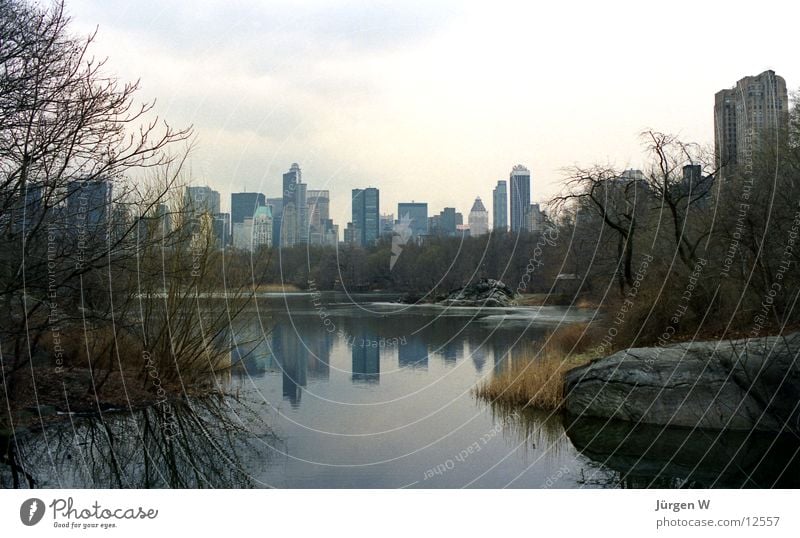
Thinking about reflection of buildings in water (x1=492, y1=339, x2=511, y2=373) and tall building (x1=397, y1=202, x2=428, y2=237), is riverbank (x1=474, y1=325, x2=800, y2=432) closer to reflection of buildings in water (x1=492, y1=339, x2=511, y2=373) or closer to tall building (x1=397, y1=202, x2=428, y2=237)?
reflection of buildings in water (x1=492, y1=339, x2=511, y2=373)

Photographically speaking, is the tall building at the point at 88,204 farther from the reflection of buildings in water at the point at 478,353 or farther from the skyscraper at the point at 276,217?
the reflection of buildings in water at the point at 478,353

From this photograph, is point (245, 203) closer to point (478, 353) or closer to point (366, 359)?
point (366, 359)

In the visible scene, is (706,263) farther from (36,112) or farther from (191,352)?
(36,112)

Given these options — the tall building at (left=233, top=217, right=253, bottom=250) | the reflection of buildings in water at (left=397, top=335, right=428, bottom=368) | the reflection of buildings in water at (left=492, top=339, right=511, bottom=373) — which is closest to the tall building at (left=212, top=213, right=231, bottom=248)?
the tall building at (left=233, top=217, right=253, bottom=250)

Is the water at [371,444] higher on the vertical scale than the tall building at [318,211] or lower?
lower

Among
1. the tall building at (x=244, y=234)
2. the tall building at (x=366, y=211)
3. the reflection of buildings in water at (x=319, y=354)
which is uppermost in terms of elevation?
the tall building at (x=366, y=211)

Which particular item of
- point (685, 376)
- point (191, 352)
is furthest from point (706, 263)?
point (191, 352)

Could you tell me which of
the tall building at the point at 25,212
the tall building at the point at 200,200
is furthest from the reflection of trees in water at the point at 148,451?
the tall building at the point at 200,200

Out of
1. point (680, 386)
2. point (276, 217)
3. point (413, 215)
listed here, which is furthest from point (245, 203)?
point (680, 386)
